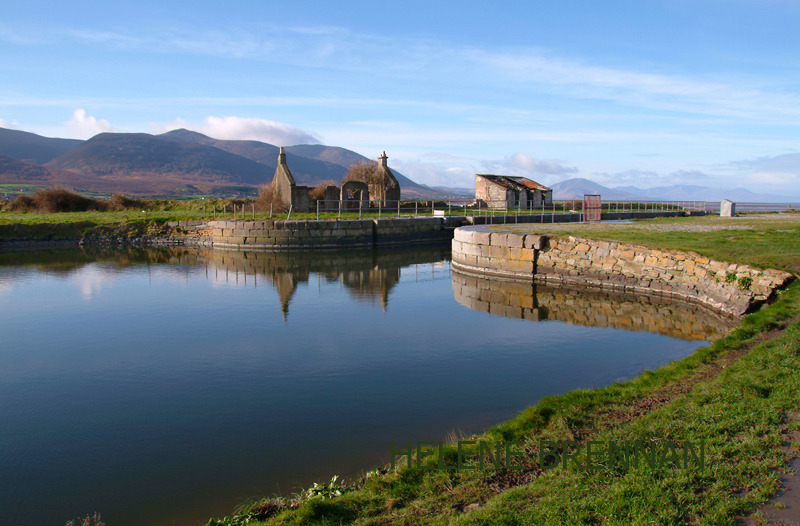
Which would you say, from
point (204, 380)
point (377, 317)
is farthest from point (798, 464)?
point (377, 317)

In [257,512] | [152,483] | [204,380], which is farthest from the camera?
[204,380]

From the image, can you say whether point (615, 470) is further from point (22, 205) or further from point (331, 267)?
point (22, 205)

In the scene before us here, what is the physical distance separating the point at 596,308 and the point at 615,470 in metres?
11.5

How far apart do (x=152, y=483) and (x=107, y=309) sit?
11.2 metres

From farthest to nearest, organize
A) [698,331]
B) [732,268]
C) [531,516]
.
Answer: [732,268] → [698,331] → [531,516]

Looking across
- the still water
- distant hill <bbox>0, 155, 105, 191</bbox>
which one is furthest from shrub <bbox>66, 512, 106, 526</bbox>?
distant hill <bbox>0, 155, 105, 191</bbox>

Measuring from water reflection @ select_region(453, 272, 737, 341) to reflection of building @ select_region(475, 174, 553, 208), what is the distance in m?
34.1

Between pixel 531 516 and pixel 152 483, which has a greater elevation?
pixel 531 516

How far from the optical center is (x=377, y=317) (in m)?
14.9

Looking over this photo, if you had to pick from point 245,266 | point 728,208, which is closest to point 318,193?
point 245,266

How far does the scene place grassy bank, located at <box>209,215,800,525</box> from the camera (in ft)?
13.5

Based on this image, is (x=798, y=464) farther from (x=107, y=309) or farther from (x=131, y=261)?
(x=131, y=261)

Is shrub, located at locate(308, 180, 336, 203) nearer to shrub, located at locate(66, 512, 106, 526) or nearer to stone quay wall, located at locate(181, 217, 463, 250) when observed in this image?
stone quay wall, located at locate(181, 217, 463, 250)

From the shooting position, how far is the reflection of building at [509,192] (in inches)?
2124
